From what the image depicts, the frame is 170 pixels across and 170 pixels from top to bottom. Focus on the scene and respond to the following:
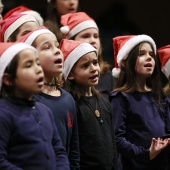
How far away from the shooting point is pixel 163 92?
147 inches

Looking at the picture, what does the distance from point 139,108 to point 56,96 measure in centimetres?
69

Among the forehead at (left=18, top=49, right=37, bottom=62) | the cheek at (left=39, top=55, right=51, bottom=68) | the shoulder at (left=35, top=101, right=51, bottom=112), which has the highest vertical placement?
the forehead at (left=18, top=49, right=37, bottom=62)

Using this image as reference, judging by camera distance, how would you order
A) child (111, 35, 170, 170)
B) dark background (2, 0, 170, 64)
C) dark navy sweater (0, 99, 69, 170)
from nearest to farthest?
1. dark navy sweater (0, 99, 69, 170)
2. child (111, 35, 170, 170)
3. dark background (2, 0, 170, 64)

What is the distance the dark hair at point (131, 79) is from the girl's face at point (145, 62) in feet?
0.09

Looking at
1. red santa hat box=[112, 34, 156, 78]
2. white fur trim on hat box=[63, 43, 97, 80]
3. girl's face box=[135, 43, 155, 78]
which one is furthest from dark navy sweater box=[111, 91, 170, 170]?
white fur trim on hat box=[63, 43, 97, 80]

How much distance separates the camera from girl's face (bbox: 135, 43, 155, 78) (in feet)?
12.0

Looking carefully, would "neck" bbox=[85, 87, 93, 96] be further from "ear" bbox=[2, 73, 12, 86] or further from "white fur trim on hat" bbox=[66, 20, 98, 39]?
"white fur trim on hat" bbox=[66, 20, 98, 39]

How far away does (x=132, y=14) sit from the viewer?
5742 mm

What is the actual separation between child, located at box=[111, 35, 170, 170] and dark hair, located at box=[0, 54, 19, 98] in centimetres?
98

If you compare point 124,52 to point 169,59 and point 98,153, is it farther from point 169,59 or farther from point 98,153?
point 98,153

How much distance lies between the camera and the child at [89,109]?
3.23m

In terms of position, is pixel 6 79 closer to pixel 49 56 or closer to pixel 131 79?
pixel 49 56

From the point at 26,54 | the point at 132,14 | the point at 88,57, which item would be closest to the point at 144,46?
the point at 88,57

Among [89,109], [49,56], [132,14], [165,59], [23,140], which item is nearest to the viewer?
[23,140]
